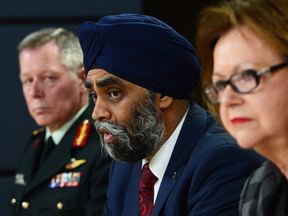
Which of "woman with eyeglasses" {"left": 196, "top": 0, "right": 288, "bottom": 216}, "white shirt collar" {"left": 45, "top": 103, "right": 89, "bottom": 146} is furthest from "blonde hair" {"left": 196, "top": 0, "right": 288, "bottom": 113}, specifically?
"white shirt collar" {"left": 45, "top": 103, "right": 89, "bottom": 146}

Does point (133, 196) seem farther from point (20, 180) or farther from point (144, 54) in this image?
point (20, 180)

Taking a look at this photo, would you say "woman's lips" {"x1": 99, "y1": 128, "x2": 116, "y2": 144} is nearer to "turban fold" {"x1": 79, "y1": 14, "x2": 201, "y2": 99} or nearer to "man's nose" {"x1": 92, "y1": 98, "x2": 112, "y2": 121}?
"man's nose" {"x1": 92, "y1": 98, "x2": 112, "y2": 121}

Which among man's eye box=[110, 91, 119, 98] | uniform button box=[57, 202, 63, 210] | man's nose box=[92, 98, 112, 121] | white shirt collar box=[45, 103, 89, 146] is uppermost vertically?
man's eye box=[110, 91, 119, 98]

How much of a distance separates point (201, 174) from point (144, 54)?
1.11ft

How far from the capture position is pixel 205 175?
93cm

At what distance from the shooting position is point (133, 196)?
1.10 meters

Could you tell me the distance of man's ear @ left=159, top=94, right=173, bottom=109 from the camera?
108 cm

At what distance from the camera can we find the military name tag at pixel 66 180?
145cm

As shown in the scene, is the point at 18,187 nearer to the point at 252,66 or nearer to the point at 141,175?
the point at 141,175

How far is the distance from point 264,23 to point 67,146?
Result: 3.70ft

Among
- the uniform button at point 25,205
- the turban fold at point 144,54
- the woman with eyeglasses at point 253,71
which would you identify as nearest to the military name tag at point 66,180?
the uniform button at point 25,205

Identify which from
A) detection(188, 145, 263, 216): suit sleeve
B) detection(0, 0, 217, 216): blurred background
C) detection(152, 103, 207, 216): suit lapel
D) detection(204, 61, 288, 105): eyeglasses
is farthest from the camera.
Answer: detection(0, 0, 217, 216): blurred background

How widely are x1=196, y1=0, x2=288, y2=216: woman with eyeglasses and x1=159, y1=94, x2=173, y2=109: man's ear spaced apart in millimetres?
399

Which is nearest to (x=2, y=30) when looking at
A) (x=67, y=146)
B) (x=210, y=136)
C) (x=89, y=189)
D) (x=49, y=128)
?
(x=49, y=128)
